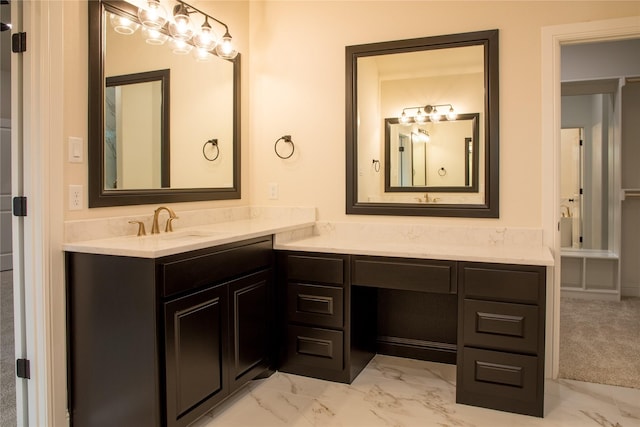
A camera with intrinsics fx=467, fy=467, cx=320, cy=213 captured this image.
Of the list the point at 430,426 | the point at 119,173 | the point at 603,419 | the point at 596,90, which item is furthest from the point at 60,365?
the point at 596,90

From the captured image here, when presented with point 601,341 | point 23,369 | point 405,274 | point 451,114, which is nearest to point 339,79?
point 451,114

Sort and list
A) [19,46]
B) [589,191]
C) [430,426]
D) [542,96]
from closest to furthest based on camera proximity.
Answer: [19,46]
[430,426]
[542,96]
[589,191]

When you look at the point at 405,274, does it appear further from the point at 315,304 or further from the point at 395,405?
the point at 395,405

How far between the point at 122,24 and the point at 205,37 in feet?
1.85

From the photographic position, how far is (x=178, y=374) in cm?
201

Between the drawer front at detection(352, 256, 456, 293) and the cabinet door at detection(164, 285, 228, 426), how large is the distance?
0.81 metres

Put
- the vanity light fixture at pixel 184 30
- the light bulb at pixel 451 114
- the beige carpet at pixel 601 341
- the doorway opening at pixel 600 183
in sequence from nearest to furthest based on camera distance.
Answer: the vanity light fixture at pixel 184 30
the beige carpet at pixel 601 341
the light bulb at pixel 451 114
the doorway opening at pixel 600 183

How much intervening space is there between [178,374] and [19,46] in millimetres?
1560

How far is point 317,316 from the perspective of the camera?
9.07 feet

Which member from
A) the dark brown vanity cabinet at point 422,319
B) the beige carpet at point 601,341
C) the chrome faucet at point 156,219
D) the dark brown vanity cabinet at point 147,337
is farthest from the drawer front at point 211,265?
the beige carpet at point 601,341

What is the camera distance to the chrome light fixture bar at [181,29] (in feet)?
7.92

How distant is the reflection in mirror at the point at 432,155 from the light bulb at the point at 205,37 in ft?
4.05

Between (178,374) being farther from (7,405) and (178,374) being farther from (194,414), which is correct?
(7,405)

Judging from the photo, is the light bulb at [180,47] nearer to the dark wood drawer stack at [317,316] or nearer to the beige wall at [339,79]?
the beige wall at [339,79]
